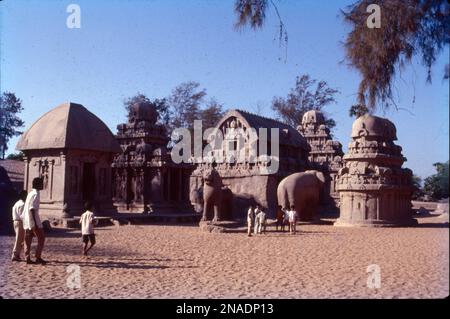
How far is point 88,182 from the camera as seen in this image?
2473 centimetres

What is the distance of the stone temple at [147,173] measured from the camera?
2861 centimetres

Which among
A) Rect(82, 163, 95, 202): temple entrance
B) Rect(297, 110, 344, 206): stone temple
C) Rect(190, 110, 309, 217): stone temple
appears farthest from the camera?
Rect(297, 110, 344, 206): stone temple

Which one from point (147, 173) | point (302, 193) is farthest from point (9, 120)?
point (302, 193)

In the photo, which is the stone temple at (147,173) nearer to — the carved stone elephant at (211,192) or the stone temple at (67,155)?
the stone temple at (67,155)

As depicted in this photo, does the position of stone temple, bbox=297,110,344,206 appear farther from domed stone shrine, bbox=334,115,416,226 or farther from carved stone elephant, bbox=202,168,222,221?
carved stone elephant, bbox=202,168,222,221

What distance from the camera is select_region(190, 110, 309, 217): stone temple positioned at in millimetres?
27797

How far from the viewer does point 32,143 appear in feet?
73.0

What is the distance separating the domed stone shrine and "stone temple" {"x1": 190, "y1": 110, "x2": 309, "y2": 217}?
6.61 m

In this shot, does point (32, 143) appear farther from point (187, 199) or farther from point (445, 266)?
point (445, 266)

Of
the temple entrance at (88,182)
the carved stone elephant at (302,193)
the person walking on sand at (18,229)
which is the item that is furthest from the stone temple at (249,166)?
the person walking on sand at (18,229)

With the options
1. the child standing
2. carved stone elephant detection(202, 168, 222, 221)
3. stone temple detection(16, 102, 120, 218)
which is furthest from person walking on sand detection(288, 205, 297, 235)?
stone temple detection(16, 102, 120, 218)

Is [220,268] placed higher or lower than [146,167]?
lower
